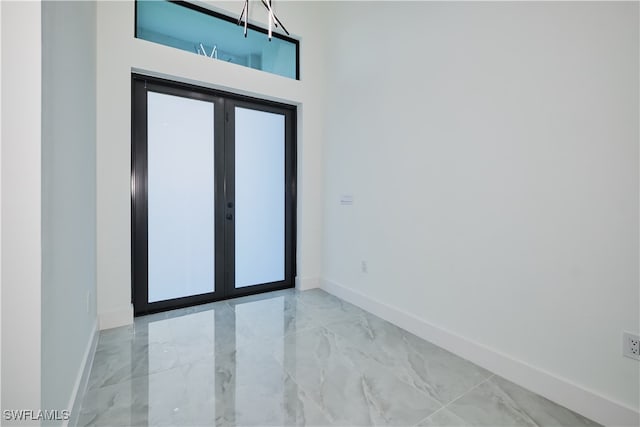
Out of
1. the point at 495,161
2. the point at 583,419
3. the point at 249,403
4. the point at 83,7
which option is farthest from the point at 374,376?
the point at 83,7

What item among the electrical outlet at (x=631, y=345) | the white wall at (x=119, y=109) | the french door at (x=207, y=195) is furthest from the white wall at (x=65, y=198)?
the electrical outlet at (x=631, y=345)

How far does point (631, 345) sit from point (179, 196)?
357 centimetres

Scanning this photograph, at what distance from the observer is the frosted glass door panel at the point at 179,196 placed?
295 cm

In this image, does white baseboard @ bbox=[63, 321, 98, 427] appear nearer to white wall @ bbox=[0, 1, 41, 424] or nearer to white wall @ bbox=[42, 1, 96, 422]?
white wall @ bbox=[42, 1, 96, 422]

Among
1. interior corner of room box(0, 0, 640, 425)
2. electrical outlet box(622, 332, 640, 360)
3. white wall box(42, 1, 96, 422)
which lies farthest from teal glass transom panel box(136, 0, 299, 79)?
electrical outlet box(622, 332, 640, 360)

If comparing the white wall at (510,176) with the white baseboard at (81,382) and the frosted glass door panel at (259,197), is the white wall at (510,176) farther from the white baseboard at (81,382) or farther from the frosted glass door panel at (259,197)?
the white baseboard at (81,382)

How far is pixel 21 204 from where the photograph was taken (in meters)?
0.96

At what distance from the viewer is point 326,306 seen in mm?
3215

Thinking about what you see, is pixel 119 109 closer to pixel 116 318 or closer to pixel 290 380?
pixel 116 318

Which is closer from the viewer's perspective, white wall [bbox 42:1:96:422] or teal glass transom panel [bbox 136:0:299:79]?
white wall [bbox 42:1:96:422]

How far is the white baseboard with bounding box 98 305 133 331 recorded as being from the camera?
8.38 ft

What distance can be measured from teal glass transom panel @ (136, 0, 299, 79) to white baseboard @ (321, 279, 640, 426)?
308 cm

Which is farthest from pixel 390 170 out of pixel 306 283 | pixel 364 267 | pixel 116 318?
pixel 116 318

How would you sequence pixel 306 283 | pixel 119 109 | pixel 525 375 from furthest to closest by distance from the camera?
pixel 306 283, pixel 119 109, pixel 525 375
